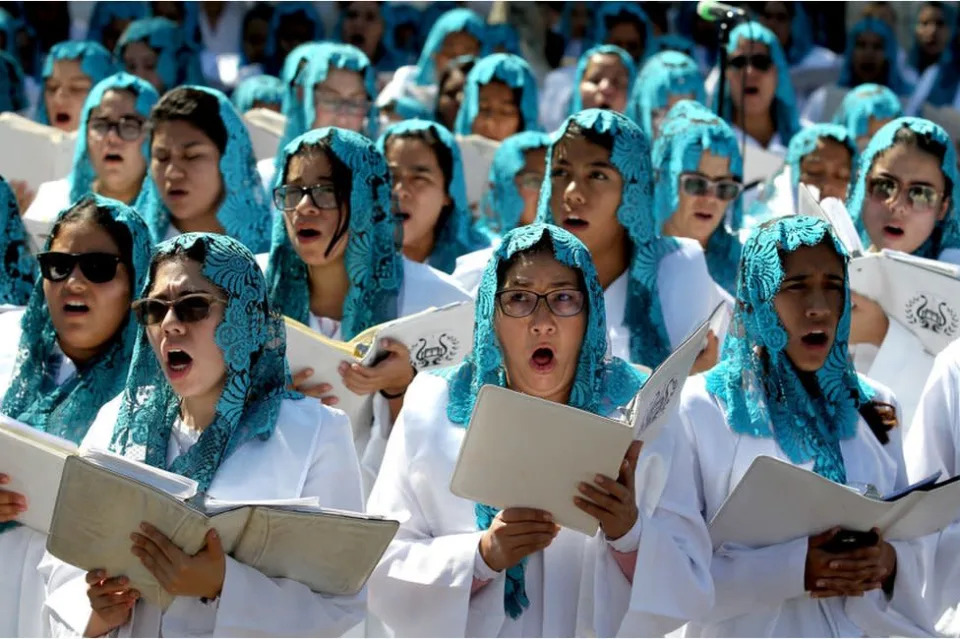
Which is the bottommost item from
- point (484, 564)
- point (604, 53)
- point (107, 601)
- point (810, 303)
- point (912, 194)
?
point (107, 601)

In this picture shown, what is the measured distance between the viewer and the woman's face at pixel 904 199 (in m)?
7.49

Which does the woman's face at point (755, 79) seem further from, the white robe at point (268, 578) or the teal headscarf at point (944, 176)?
the white robe at point (268, 578)

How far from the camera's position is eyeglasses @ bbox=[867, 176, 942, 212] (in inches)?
295

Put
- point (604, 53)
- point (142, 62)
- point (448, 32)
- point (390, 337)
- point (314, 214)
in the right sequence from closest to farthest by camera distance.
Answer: point (390, 337), point (314, 214), point (604, 53), point (142, 62), point (448, 32)

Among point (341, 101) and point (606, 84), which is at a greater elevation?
point (606, 84)

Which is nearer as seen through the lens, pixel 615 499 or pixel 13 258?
pixel 615 499

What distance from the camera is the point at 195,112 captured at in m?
7.41

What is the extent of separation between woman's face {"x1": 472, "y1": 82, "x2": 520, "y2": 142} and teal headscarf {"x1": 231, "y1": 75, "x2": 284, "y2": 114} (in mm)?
1420

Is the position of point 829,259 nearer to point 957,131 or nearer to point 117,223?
point 117,223

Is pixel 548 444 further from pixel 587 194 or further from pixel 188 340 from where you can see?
pixel 587 194

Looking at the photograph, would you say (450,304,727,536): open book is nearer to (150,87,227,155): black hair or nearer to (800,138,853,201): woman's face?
(150,87,227,155): black hair

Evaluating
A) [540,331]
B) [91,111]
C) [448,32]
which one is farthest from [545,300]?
[448,32]

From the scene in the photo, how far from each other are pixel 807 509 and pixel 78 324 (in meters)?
2.03

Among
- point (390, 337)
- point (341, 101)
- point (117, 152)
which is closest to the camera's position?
point (390, 337)
